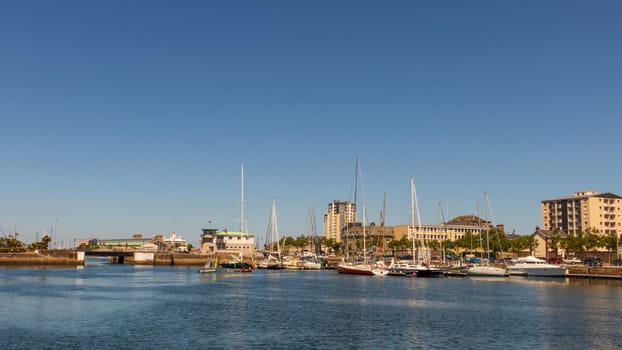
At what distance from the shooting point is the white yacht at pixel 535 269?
5832 inches

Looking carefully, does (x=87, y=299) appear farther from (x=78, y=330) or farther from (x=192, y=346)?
(x=192, y=346)

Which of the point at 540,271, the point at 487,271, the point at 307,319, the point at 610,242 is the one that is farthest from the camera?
the point at 610,242

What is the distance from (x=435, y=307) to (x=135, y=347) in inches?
1764

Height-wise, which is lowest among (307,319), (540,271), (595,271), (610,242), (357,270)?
(357,270)

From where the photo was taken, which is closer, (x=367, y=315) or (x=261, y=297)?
(x=367, y=315)

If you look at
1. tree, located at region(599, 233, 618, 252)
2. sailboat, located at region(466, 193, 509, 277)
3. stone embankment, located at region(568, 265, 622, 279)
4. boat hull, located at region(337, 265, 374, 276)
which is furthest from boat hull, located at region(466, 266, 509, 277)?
tree, located at region(599, 233, 618, 252)

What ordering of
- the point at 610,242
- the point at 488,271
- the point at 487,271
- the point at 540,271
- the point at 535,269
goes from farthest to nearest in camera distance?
the point at 610,242 < the point at 487,271 < the point at 488,271 < the point at 535,269 < the point at 540,271

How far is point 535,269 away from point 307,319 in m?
109

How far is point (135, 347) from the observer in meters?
45.5

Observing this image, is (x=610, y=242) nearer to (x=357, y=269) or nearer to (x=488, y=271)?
(x=488, y=271)

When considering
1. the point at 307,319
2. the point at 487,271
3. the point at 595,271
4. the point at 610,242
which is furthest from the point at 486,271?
the point at 307,319

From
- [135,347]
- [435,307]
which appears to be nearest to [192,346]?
[135,347]

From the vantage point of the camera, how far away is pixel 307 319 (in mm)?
63812

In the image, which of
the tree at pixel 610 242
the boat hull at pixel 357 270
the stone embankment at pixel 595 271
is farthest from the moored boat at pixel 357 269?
the tree at pixel 610 242
